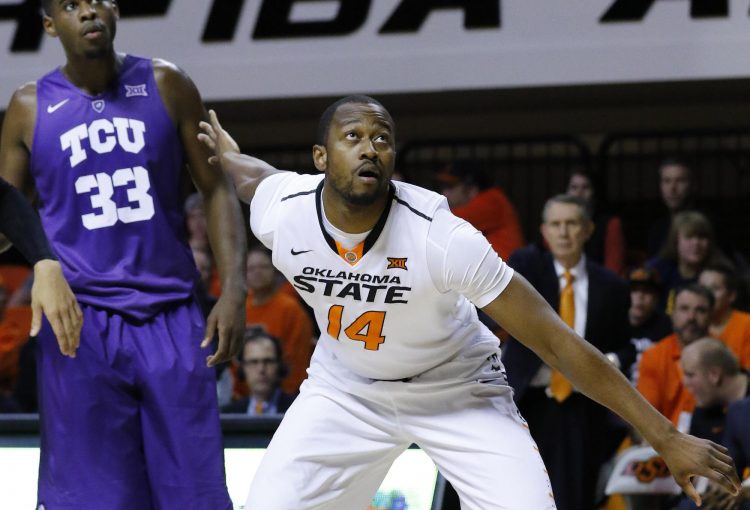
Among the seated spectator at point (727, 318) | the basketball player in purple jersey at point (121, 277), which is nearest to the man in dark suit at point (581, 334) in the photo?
the seated spectator at point (727, 318)

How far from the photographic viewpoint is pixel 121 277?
4.03m

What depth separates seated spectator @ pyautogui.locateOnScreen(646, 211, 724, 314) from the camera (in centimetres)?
757

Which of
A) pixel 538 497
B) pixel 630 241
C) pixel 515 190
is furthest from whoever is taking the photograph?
pixel 515 190

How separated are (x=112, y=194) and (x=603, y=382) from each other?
154 cm

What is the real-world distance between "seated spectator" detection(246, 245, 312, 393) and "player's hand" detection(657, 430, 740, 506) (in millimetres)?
3967

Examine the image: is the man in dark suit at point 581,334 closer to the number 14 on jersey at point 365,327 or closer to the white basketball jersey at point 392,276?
the white basketball jersey at point 392,276

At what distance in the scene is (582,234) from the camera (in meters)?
6.27

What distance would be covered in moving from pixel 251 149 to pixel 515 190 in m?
2.04

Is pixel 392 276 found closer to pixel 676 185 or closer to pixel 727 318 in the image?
pixel 727 318

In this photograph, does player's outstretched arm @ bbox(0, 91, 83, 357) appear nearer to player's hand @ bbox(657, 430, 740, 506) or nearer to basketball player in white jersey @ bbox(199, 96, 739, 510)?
basketball player in white jersey @ bbox(199, 96, 739, 510)

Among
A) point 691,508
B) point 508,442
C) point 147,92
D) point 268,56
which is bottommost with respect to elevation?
point 691,508

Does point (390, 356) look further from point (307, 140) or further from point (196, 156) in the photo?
point (307, 140)

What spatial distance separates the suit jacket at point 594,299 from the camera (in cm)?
617

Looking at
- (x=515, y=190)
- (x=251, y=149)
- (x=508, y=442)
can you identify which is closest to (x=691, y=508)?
(x=508, y=442)
